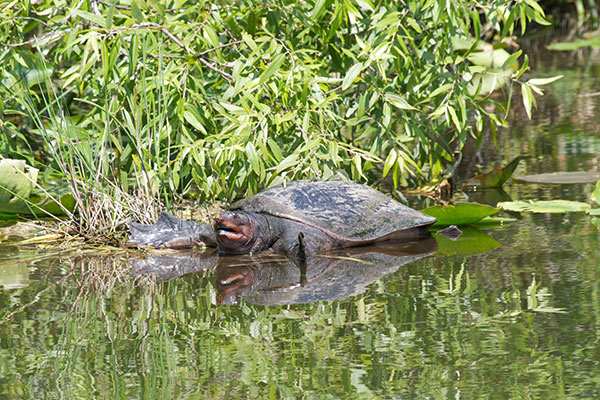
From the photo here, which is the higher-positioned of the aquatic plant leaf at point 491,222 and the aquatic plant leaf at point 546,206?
the aquatic plant leaf at point 546,206

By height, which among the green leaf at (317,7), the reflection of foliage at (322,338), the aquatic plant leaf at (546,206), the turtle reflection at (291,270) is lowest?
the reflection of foliage at (322,338)

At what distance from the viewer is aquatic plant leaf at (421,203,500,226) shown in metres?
4.44

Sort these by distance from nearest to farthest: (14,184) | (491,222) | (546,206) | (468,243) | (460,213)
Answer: (468,243), (460,213), (491,222), (546,206), (14,184)

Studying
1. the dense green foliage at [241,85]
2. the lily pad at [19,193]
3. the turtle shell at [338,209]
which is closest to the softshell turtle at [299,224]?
the turtle shell at [338,209]

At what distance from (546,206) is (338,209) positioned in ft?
Answer: 4.04

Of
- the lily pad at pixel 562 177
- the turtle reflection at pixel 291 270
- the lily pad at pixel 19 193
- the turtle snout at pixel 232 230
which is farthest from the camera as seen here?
the lily pad at pixel 562 177

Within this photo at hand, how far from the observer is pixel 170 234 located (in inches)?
179

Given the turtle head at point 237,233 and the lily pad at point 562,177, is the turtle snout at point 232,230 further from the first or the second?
the lily pad at point 562,177

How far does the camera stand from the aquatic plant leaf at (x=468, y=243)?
4096 millimetres

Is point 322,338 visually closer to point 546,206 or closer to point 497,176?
point 546,206

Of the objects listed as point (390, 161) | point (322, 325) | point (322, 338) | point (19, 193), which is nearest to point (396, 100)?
point (390, 161)

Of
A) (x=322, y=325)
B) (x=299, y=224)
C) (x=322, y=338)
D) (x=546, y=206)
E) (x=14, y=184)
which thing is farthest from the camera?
(x=14, y=184)

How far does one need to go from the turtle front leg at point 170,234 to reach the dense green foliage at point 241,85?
23 cm

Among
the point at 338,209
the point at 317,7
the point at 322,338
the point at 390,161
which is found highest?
the point at 317,7
